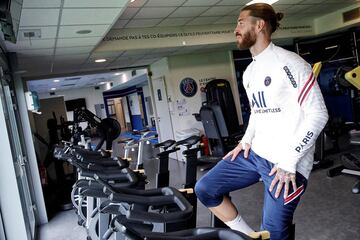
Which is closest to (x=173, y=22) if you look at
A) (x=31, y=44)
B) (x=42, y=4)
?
(x=31, y=44)

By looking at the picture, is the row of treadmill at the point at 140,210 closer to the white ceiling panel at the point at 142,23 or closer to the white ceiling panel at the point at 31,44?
the white ceiling panel at the point at 31,44

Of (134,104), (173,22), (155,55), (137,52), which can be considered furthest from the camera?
(134,104)

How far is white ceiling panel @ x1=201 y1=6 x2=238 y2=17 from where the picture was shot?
5266 mm

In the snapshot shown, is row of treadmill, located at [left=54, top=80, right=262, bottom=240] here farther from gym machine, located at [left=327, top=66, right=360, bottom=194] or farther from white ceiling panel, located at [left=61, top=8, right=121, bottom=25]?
gym machine, located at [left=327, top=66, right=360, bottom=194]

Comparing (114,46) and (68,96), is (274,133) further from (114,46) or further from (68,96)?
(68,96)

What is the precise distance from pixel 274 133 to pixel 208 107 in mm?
4193

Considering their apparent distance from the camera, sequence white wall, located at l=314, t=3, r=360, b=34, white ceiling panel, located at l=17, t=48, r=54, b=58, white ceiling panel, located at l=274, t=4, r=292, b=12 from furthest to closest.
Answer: white wall, located at l=314, t=3, r=360, b=34 < white ceiling panel, located at l=274, t=4, r=292, b=12 < white ceiling panel, located at l=17, t=48, r=54, b=58

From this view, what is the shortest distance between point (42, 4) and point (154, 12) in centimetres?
246

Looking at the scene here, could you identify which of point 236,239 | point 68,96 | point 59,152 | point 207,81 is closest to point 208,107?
point 207,81

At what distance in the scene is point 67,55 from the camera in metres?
5.11

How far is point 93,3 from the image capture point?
2.89m

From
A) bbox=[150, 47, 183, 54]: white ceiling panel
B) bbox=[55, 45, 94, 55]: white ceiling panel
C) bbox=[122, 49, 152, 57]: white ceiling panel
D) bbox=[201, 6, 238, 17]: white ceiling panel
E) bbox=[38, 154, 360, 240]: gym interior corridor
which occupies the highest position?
bbox=[201, 6, 238, 17]: white ceiling panel

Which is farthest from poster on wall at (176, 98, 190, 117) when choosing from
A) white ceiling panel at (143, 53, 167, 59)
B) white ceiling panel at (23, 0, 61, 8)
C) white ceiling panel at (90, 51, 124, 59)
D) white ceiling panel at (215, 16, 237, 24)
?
white ceiling panel at (23, 0, 61, 8)

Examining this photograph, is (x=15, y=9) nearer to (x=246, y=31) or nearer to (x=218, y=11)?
(x=246, y=31)
